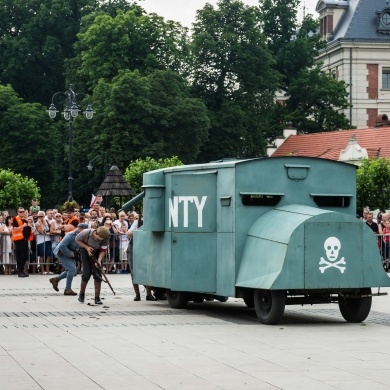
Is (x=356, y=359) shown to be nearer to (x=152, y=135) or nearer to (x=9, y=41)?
(x=152, y=135)

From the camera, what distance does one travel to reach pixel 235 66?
75.0 metres

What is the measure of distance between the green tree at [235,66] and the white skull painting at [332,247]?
182 ft

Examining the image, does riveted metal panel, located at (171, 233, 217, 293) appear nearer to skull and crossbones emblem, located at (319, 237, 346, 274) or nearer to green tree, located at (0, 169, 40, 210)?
skull and crossbones emblem, located at (319, 237, 346, 274)

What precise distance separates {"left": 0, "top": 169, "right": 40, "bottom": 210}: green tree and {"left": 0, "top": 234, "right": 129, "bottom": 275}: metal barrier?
26370mm

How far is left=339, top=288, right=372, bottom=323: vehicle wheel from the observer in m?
18.5

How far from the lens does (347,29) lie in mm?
94312

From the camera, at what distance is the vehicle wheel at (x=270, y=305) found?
17828 mm

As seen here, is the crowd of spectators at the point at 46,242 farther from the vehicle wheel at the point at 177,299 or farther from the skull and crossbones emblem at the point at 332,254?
the skull and crossbones emblem at the point at 332,254

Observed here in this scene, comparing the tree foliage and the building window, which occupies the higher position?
the building window

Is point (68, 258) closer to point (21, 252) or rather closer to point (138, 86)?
point (21, 252)

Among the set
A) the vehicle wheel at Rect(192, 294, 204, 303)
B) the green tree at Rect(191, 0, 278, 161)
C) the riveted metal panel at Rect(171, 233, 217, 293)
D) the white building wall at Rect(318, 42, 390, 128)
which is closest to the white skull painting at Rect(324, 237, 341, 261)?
the riveted metal panel at Rect(171, 233, 217, 293)

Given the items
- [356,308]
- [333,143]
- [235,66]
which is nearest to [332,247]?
[356,308]

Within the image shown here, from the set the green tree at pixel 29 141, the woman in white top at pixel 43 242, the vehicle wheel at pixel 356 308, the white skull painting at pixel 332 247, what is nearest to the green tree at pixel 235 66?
the green tree at pixel 29 141

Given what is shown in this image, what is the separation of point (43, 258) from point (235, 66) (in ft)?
144
